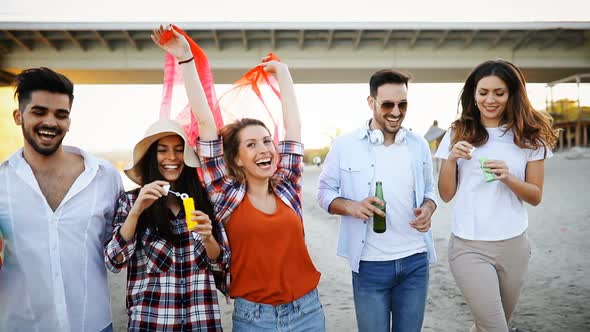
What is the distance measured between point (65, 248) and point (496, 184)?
2844 mm

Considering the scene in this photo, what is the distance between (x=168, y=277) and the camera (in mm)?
2498

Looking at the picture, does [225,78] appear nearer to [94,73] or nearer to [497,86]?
[94,73]

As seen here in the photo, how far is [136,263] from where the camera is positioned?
2572 mm

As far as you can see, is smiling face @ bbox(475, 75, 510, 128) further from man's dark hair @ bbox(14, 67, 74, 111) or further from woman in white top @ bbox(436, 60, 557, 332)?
man's dark hair @ bbox(14, 67, 74, 111)

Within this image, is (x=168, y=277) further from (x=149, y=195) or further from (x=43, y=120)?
(x=43, y=120)

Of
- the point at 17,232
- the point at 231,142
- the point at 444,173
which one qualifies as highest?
the point at 231,142

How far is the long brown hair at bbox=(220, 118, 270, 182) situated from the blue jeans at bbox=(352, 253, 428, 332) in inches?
44.5

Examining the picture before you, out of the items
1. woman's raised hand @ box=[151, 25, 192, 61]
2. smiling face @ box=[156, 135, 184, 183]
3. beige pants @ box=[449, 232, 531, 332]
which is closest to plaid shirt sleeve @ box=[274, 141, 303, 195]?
smiling face @ box=[156, 135, 184, 183]

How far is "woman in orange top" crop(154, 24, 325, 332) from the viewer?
8.33 ft

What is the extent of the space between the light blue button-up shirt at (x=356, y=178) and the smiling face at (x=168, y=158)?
115 cm

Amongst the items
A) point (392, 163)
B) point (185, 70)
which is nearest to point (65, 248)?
point (185, 70)

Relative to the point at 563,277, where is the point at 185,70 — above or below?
above

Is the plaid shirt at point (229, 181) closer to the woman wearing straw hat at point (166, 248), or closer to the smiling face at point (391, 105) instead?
the woman wearing straw hat at point (166, 248)

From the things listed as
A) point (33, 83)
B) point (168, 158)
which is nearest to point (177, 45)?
point (168, 158)
